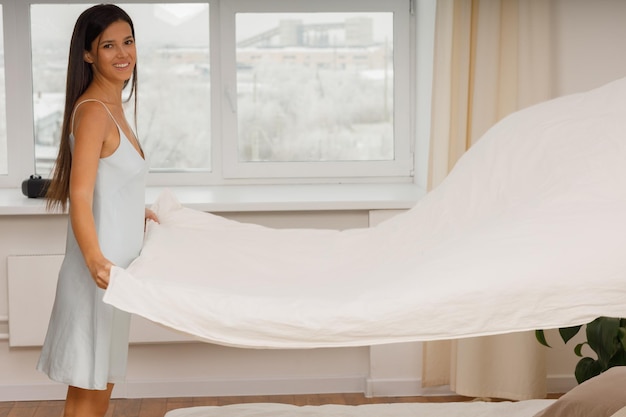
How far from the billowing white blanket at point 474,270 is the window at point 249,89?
1747 mm

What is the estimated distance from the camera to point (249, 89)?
13.3 ft

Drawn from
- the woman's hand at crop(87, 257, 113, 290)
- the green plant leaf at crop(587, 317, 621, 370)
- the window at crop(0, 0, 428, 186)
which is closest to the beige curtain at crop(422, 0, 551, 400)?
the green plant leaf at crop(587, 317, 621, 370)

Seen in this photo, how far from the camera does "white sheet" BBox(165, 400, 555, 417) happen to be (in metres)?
2.46

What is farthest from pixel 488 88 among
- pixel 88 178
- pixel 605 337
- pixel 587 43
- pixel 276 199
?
pixel 88 178

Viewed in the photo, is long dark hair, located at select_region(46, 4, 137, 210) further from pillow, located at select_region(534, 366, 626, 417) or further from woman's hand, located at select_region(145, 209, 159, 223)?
pillow, located at select_region(534, 366, 626, 417)

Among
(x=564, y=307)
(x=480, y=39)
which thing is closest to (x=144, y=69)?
(x=480, y=39)

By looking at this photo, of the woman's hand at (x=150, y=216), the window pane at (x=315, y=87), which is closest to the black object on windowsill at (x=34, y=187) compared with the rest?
the window pane at (x=315, y=87)

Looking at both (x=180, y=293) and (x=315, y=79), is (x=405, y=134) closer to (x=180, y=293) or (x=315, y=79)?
(x=315, y=79)

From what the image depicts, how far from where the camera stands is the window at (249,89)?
3973mm

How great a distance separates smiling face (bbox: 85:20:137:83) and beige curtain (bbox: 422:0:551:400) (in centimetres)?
144

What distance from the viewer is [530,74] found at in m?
3.39

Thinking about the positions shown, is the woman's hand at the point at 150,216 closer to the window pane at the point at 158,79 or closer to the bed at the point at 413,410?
the bed at the point at 413,410

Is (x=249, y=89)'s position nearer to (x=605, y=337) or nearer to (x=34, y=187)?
(x=34, y=187)

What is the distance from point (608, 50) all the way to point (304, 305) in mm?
2187
